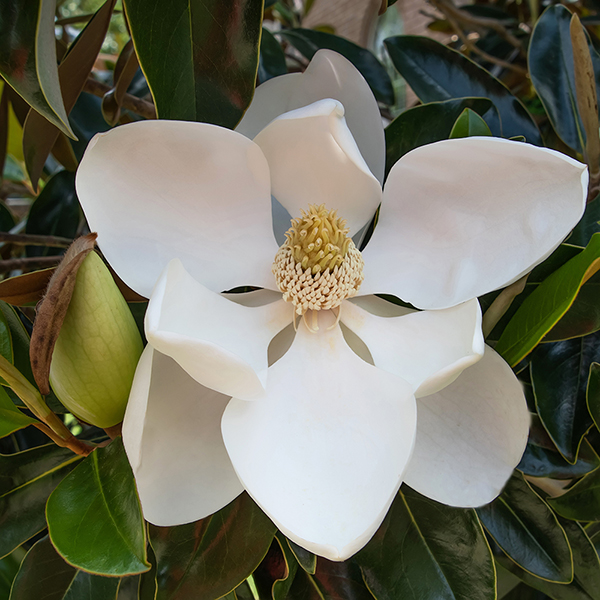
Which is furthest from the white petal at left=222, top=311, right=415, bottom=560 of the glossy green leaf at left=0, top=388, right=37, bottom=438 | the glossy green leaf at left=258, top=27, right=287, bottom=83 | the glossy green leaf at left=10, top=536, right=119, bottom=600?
the glossy green leaf at left=258, top=27, right=287, bottom=83

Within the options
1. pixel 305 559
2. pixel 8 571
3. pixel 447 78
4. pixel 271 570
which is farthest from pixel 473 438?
pixel 8 571

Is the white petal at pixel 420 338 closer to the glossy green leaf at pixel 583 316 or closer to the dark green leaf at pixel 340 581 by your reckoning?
the glossy green leaf at pixel 583 316

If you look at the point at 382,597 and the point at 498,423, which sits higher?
the point at 498,423

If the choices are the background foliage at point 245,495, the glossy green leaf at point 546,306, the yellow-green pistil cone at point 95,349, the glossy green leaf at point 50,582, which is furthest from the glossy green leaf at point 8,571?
the glossy green leaf at point 546,306

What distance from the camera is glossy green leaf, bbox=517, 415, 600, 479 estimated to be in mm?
658

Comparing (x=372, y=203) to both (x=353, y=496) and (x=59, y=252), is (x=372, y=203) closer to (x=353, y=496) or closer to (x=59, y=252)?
(x=353, y=496)

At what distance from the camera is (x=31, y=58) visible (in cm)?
44

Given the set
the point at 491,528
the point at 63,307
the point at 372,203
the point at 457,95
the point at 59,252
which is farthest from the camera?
the point at 59,252

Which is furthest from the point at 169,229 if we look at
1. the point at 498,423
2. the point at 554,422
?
the point at 554,422

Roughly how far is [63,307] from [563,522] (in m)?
0.65

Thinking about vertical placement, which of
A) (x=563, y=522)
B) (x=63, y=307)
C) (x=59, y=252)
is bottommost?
(x=563, y=522)

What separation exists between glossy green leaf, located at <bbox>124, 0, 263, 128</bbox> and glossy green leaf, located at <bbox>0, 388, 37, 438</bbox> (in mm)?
291

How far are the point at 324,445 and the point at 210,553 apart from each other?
0.65ft

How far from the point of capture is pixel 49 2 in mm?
482
